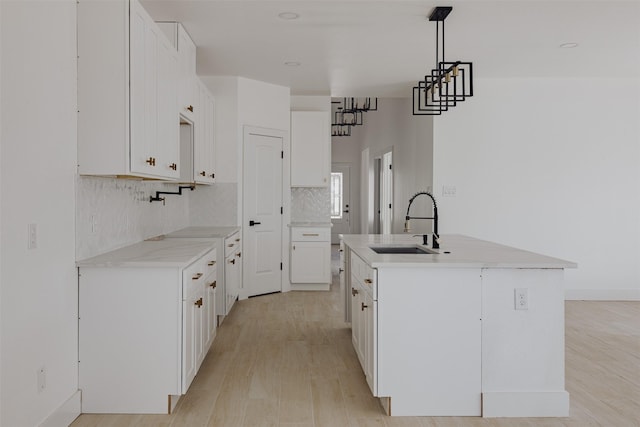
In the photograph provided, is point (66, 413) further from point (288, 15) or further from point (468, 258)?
point (288, 15)

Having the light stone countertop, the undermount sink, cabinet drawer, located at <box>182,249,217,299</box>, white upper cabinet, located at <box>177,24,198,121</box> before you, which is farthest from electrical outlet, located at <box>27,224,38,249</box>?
the light stone countertop

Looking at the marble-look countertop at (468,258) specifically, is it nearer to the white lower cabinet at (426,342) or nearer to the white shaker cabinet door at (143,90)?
the white lower cabinet at (426,342)

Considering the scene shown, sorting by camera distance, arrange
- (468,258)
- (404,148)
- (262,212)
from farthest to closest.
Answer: (404,148) → (262,212) → (468,258)

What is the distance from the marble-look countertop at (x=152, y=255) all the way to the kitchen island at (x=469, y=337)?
1114 millimetres

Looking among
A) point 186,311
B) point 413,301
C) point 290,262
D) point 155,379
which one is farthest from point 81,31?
point 290,262

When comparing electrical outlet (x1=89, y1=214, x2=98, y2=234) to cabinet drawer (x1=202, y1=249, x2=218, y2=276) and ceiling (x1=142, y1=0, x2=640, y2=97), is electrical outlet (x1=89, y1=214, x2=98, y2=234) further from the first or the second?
ceiling (x1=142, y1=0, x2=640, y2=97)

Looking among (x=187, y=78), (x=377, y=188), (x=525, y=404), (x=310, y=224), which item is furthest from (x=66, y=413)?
(x=377, y=188)

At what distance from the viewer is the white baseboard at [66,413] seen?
8.00ft

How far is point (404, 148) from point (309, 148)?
1.70m

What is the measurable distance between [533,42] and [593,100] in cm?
196

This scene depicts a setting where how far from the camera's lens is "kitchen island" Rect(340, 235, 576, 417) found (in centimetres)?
277

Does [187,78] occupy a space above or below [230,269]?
above

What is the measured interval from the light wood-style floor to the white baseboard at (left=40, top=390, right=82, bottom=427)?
6 centimetres

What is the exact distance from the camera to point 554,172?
19.9 feet
